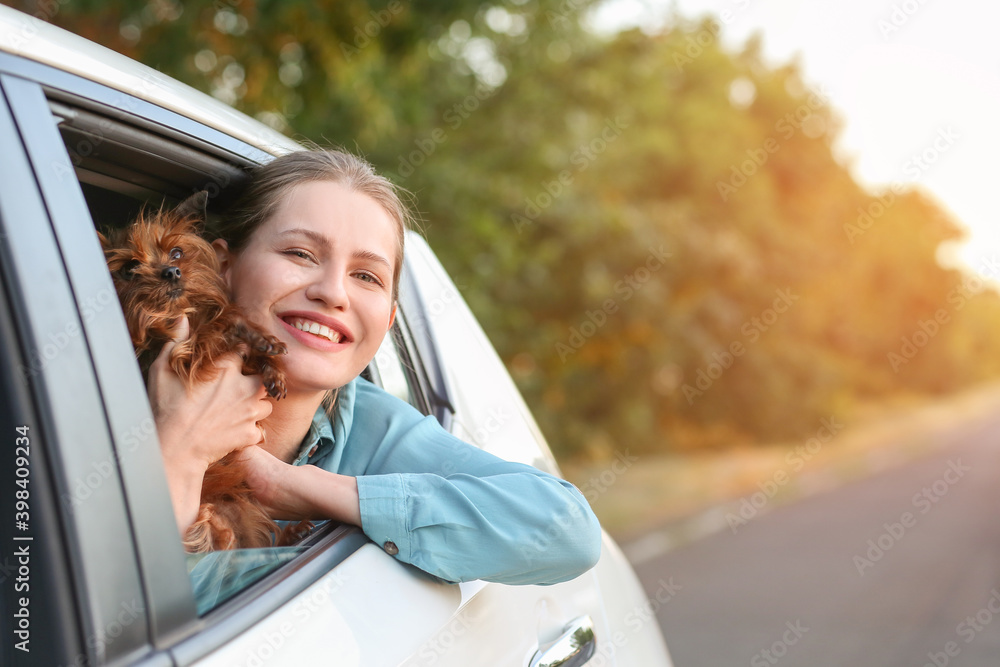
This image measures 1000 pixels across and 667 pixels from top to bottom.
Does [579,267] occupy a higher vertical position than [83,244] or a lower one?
higher

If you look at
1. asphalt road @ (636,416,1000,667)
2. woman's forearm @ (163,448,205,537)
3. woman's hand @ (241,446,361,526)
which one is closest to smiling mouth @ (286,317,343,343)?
woman's hand @ (241,446,361,526)

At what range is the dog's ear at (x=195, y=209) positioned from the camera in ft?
5.71

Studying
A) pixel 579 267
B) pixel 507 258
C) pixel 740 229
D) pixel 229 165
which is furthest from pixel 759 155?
pixel 229 165

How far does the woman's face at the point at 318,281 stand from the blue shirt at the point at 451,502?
0.14 metres

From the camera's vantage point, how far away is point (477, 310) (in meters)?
9.98

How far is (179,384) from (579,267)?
48.1 feet

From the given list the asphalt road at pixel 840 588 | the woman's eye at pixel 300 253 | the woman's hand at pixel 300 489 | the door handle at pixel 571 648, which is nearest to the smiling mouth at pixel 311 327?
the woman's eye at pixel 300 253

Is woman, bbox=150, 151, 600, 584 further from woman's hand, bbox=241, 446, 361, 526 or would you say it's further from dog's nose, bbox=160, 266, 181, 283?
dog's nose, bbox=160, 266, 181, 283

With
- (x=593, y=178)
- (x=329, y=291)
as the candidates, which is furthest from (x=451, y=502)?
(x=593, y=178)

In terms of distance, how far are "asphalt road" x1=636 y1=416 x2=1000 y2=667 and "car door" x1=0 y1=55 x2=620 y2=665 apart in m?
4.88

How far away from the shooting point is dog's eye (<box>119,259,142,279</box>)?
1423 millimetres

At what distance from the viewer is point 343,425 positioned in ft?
5.81

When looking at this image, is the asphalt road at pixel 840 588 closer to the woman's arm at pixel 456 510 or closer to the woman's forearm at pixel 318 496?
the woman's arm at pixel 456 510

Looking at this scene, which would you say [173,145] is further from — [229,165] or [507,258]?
[507,258]
